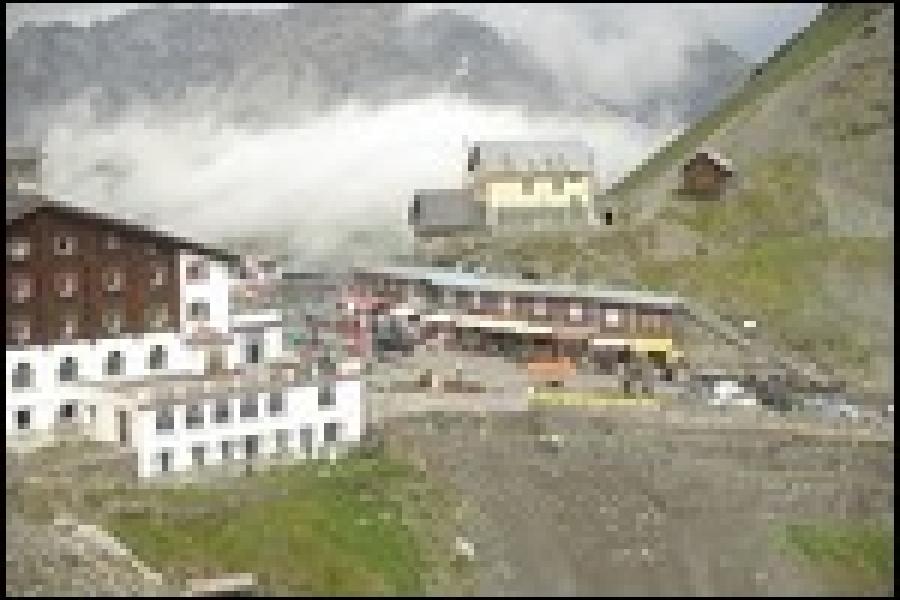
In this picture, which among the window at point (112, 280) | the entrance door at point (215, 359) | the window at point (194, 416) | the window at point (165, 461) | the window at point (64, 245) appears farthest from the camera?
the entrance door at point (215, 359)

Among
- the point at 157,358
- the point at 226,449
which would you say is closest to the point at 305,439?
the point at 226,449

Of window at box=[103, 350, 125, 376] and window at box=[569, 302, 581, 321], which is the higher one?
window at box=[569, 302, 581, 321]

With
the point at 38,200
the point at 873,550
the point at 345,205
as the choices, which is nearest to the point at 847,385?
the point at 873,550

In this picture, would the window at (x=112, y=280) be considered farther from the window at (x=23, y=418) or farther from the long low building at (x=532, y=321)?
the long low building at (x=532, y=321)

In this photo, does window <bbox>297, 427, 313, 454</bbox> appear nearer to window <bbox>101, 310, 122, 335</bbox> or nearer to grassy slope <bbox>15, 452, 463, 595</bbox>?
grassy slope <bbox>15, 452, 463, 595</bbox>

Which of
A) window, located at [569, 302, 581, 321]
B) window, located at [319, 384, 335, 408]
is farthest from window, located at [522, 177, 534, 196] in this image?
window, located at [319, 384, 335, 408]

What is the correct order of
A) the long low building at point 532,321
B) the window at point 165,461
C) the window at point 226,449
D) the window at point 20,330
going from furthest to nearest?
the long low building at point 532,321
the window at point 20,330
the window at point 226,449
the window at point 165,461

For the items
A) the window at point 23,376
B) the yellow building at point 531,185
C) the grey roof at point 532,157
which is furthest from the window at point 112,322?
the grey roof at point 532,157
